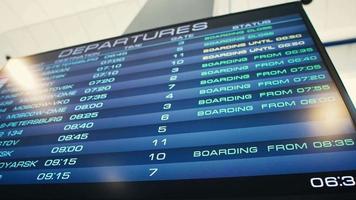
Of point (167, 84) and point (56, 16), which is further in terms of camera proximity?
point (56, 16)

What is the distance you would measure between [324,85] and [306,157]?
1.17ft

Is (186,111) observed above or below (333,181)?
above

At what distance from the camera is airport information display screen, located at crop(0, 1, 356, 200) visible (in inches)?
39.9

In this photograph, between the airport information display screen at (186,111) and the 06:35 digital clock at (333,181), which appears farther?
the airport information display screen at (186,111)

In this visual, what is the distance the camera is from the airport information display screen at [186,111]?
3.33 feet

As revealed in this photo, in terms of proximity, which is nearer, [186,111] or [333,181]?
[333,181]

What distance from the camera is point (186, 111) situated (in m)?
1.29

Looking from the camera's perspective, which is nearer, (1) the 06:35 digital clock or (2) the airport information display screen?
(1) the 06:35 digital clock

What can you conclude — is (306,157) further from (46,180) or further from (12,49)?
(12,49)

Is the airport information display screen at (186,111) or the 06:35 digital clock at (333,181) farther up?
the airport information display screen at (186,111)

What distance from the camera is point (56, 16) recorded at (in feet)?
11.1

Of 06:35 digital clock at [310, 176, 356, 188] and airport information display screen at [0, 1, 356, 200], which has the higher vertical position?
airport information display screen at [0, 1, 356, 200]

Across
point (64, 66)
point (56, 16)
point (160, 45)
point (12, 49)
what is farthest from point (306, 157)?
point (12, 49)

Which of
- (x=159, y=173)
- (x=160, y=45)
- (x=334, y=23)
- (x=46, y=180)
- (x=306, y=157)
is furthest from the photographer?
(x=334, y=23)
